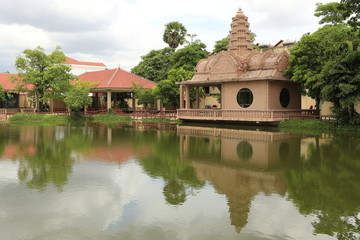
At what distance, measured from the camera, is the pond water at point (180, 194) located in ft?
19.9

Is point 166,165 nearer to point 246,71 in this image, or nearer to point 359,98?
point 359,98

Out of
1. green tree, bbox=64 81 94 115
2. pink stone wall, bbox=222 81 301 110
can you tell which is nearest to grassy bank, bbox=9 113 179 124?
green tree, bbox=64 81 94 115

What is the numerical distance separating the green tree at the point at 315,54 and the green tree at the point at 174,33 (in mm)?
24516

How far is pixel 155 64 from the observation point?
4844cm

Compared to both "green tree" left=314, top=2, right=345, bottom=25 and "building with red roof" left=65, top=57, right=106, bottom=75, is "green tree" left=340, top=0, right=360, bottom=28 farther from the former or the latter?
"building with red roof" left=65, top=57, right=106, bottom=75

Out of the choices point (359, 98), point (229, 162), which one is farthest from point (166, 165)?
point (359, 98)

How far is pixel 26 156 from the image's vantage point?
13.3 meters

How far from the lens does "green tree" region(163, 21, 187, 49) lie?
161 feet

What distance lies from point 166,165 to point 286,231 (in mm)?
5970

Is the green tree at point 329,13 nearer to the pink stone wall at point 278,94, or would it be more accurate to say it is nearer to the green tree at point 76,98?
the pink stone wall at point 278,94

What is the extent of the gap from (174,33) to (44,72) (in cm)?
2006

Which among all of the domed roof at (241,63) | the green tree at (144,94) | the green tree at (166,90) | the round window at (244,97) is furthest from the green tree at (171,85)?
the round window at (244,97)

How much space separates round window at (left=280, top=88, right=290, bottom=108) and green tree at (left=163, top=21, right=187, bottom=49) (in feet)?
75.7

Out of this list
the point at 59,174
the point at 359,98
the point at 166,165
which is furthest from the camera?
the point at 359,98
